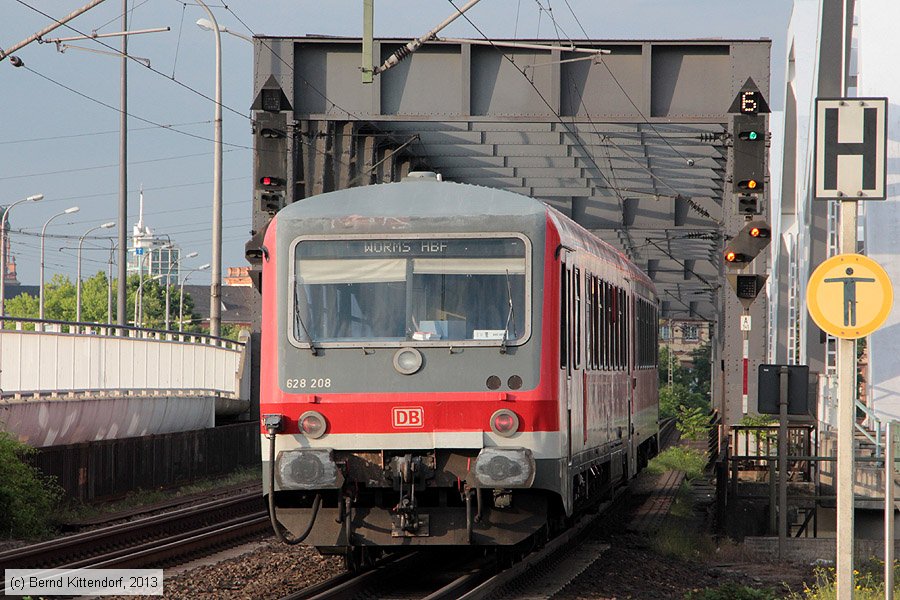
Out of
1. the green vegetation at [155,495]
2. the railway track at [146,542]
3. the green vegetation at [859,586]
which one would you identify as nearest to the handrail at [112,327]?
the green vegetation at [155,495]

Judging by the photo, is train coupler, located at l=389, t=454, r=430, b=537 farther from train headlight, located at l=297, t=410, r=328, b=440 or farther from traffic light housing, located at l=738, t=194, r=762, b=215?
traffic light housing, located at l=738, t=194, r=762, b=215

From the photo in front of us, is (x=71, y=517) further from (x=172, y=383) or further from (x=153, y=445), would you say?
(x=172, y=383)

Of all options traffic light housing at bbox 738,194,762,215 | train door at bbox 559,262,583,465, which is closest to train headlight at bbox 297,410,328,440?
train door at bbox 559,262,583,465

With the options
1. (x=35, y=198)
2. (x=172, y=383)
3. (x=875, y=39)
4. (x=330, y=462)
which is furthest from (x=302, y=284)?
(x=35, y=198)

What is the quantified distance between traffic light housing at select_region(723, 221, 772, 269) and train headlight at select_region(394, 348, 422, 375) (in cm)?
Result: 917

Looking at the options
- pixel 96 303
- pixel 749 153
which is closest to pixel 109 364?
pixel 749 153

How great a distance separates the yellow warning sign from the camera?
8.91 meters

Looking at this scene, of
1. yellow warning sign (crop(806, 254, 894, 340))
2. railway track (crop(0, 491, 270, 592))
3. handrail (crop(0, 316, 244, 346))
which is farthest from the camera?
handrail (crop(0, 316, 244, 346))

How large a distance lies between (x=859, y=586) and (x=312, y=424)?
485 cm

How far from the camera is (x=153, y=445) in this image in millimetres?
22828

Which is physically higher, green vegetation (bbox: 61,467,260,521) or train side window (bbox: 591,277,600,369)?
train side window (bbox: 591,277,600,369)

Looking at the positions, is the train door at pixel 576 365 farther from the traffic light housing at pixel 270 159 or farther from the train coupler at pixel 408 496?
the traffic light housing at pixel 270 159

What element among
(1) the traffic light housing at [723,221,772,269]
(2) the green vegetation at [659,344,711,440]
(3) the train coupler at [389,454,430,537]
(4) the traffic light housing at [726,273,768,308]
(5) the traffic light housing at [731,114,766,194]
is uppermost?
(5) the traffic light housing at [731,114,766,194]

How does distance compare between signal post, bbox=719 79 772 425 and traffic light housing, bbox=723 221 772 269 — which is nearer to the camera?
signal post, bbox=719 79 772 425
